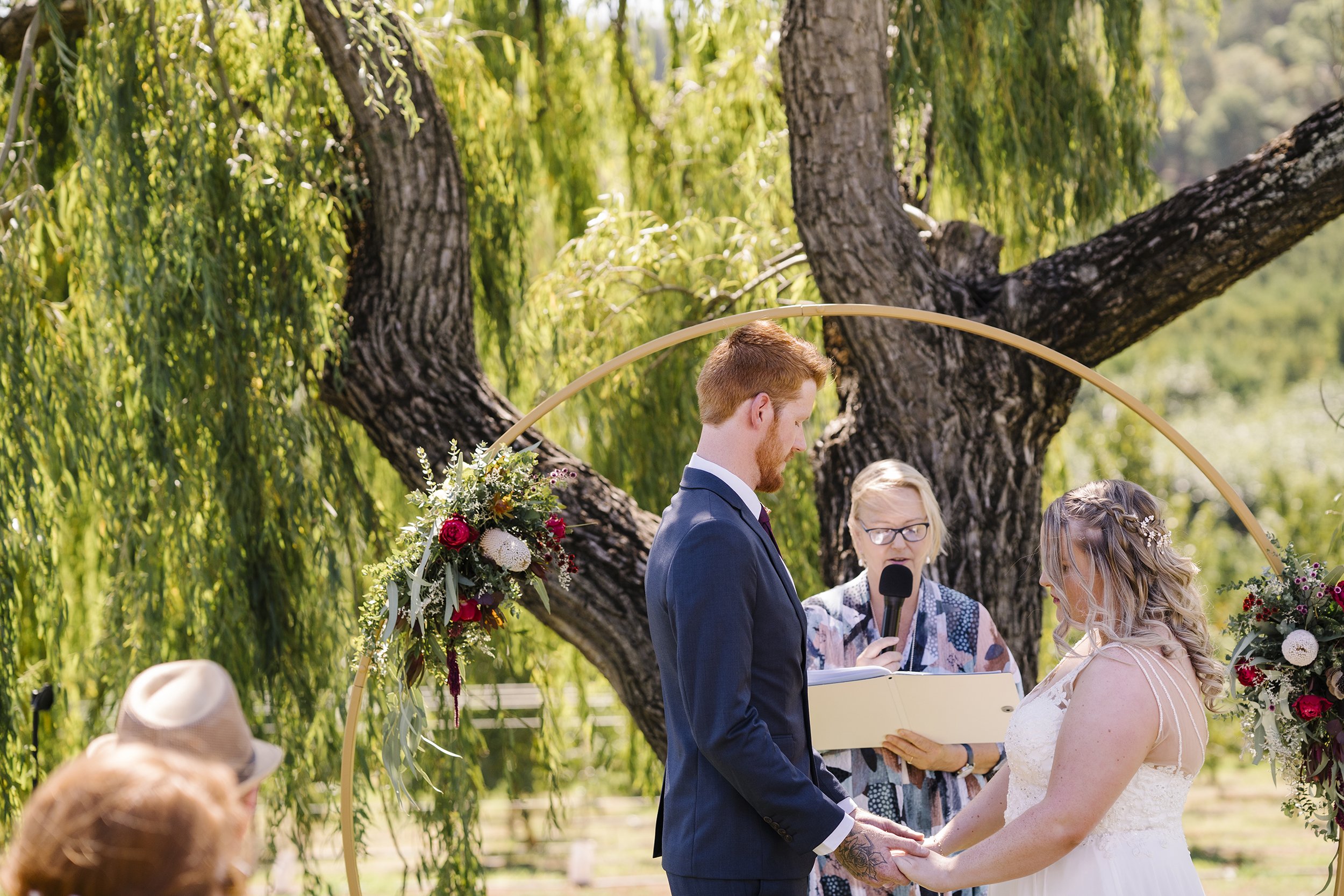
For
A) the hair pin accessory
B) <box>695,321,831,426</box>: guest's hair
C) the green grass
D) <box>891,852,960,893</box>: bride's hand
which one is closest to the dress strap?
the hair pin accessory

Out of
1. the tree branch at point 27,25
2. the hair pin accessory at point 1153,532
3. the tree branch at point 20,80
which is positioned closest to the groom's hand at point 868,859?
the hair pin accessory at point 1153,532

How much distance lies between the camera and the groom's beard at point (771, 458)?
2.49 meters

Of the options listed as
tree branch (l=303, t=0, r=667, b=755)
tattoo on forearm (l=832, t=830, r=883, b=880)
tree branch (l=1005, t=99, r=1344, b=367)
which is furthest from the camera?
tree branch (l=303, t=0, r=667, b=755)

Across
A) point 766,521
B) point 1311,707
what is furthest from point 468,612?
point 1311,707

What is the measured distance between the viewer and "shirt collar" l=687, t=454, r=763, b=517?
95.3 inches

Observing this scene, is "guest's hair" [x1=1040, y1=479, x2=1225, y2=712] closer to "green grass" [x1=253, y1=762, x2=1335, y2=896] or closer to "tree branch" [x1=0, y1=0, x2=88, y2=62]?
"tree branch" [x1=0, y1=0, x2=88, y2=62]

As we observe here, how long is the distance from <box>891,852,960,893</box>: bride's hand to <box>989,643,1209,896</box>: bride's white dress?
0.58ft

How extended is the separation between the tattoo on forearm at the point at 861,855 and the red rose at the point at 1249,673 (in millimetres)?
1041

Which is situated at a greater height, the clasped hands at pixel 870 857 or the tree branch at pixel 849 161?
the tree branch at pixel 849 161

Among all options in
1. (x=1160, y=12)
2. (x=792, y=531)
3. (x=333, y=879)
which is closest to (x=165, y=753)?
(x=792, y=531)

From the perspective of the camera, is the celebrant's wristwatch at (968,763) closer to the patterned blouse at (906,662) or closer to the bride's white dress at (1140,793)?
the patterned blouse at (906,662)

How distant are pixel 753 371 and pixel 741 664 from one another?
0.60 m

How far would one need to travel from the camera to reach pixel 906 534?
10.2 feet

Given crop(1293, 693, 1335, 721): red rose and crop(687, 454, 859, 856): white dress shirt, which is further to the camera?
crop(1293, 693, 1335, 721): red rose
